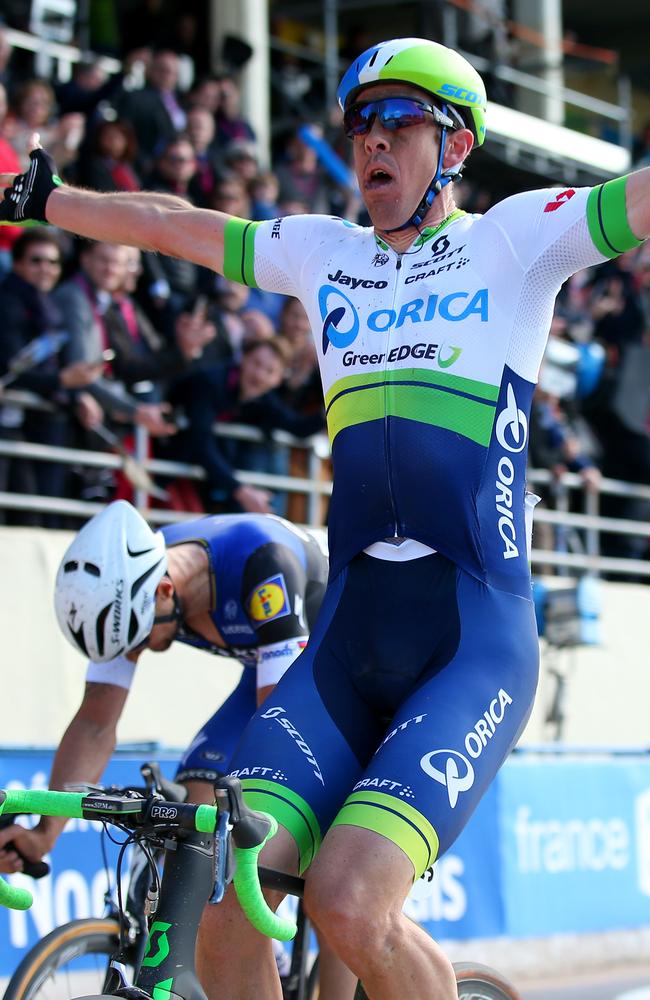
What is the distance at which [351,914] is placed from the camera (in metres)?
3.38

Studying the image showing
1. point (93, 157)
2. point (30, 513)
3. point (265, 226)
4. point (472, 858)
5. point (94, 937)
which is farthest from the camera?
point (93, 157)

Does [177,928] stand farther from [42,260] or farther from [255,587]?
[42,260]

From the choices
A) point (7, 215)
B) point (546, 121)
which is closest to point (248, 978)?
point (7, 215)

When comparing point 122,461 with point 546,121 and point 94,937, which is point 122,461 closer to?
point 94,937

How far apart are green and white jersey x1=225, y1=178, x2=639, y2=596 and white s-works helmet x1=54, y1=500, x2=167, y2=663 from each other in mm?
1080

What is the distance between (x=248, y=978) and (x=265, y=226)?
2085mm

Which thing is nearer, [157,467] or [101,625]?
[101,625]

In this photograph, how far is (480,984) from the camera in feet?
15.4

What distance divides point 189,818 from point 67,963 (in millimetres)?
2073

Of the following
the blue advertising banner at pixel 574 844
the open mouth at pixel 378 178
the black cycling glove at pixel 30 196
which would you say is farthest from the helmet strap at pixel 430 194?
the blue advertising banner at pixel 574 844

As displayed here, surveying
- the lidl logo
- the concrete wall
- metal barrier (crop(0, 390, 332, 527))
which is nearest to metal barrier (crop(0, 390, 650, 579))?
metal barrier (crop(0, 390, 332, 527))

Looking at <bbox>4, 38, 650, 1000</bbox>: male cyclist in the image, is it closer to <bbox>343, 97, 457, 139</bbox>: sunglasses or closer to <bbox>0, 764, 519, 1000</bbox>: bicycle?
<bbox>343, 97, 457, 139</bbox>: sunglasses

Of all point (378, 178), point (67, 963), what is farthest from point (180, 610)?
point (378, 178)

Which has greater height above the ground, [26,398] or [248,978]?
[26,398]
